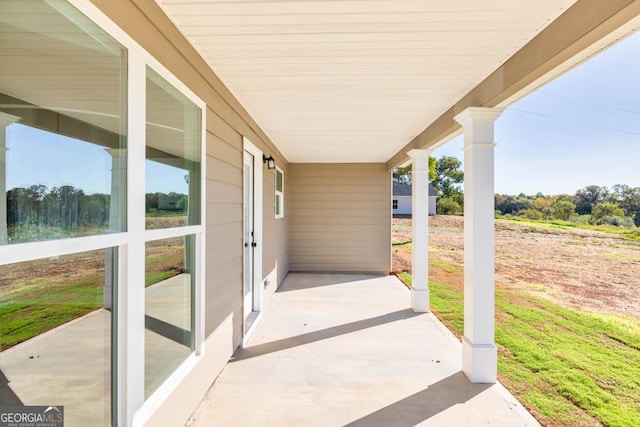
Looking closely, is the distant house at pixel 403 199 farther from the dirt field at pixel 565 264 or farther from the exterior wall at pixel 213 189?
the exterior wall at pixel 213 189

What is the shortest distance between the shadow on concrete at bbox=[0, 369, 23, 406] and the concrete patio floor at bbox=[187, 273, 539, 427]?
4.59 ft

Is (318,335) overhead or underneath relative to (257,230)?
underneath

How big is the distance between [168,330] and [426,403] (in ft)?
6.23

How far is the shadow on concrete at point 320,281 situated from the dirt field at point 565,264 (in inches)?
55.8

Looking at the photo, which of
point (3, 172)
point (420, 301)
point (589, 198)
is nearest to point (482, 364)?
point (420, 301)

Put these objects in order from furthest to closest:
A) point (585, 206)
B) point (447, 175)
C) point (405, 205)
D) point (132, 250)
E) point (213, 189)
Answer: point (447, 175) → point (405, 205) → point (585, 206) → point (213, 189) → point (132, 250)

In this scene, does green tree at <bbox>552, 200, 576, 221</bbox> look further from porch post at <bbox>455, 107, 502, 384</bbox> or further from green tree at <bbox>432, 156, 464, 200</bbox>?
green tree at <bbox>432, 156, 464, 200</bbox>

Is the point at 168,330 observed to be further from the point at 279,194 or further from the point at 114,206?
the point at 279,194

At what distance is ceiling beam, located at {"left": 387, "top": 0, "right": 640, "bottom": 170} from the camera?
1.46 metres

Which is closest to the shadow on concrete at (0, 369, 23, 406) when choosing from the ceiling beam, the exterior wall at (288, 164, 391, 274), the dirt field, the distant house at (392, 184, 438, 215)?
the ceiling beam

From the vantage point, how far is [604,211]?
31.1ft

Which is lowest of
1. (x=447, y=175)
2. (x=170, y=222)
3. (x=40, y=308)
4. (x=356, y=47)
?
(x=40, y=308)

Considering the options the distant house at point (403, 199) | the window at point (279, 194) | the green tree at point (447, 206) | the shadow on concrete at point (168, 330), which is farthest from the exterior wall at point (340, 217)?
the green tree at point (447, 206)

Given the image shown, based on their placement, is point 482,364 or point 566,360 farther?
point 566,360
